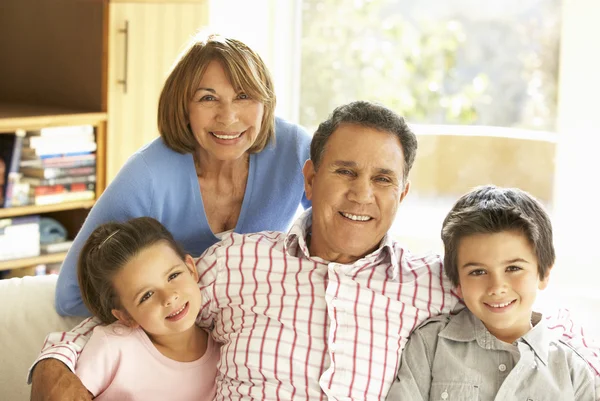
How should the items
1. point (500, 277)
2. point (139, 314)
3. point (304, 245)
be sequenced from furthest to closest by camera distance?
point (304, 245) → point (139, 314) → point (500, 277)

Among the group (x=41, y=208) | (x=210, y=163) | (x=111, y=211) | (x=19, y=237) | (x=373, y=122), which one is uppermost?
(x=373, y=122)

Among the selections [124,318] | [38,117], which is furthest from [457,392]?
[38,117]

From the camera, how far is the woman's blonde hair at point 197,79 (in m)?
2.35

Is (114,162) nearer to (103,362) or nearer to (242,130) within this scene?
(242,130)

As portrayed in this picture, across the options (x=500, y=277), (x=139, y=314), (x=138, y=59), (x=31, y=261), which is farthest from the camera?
(x=138, y=59)

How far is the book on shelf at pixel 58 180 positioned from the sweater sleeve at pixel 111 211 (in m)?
1.61

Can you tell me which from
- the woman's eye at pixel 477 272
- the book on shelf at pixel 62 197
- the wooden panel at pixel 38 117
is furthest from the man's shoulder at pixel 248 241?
the book on shelf at pixel 62 197

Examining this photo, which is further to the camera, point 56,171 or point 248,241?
point 56,171

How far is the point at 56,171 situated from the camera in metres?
3.88

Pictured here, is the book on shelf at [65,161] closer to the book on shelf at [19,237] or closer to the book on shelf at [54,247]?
the book on shelf at [19,237]

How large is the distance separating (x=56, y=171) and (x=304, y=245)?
2.07 metres

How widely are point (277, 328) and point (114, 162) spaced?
2149mm

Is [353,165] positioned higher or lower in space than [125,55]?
lower

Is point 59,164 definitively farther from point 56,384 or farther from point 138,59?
point 56,384
